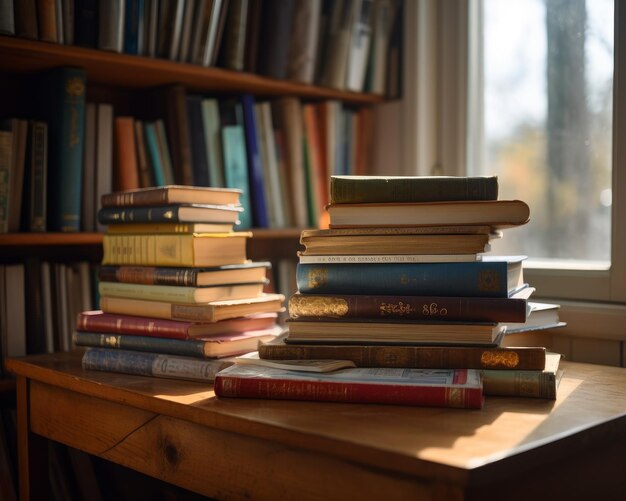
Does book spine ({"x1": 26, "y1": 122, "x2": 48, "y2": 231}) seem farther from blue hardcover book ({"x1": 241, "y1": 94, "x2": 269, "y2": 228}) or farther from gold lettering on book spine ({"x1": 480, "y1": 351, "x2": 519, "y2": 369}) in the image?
gold lettering on book spine ({"x1": 480, "y1": 351, "x2": 519, "y2": 369})

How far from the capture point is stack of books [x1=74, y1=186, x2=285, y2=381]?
4.16ft

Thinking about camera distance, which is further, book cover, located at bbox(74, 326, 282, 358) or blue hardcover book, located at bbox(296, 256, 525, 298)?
book cover, located at bbox(74, 326, 282, 358)

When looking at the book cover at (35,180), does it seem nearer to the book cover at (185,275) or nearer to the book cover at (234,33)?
the book cover at (185,275)

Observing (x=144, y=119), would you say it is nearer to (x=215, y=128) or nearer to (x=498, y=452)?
(x=215, y=128)

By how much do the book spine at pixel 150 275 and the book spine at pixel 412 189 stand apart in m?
0.29

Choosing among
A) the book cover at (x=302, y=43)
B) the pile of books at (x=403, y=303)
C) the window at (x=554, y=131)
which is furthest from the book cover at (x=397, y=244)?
the book cover at (x=302, y=43)

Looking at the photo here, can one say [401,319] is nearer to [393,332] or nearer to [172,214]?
[393,332]

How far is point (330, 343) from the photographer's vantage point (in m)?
1.15

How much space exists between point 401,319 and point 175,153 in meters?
0.82

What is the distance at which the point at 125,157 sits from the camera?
1703mm

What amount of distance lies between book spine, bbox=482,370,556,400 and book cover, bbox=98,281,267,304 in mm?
476

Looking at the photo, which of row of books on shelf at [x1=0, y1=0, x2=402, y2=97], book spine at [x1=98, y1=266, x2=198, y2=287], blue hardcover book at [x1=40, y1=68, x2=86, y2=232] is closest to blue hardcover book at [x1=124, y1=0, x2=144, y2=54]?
row of books on shelf at [x1=0, y1=0, x2=402, y2=97]

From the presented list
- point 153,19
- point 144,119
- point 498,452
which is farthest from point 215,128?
point 498,452

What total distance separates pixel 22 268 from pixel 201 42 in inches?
23.8
